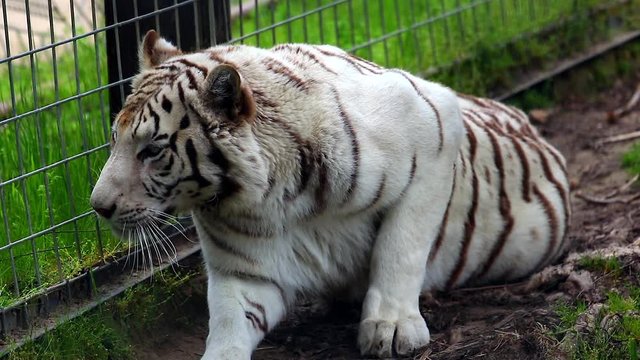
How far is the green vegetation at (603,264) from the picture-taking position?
434 centimetres

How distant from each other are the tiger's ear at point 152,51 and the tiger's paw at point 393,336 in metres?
1.04

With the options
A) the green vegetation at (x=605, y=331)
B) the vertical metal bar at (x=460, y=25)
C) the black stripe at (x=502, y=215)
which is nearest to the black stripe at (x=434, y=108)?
the black stripe at (x=502, y=215)

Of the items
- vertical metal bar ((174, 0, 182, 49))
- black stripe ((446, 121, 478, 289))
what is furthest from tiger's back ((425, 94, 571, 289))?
vertical metal bar ((174, 0, 182, 49))

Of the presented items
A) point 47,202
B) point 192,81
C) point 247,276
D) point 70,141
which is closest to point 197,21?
point 70,141

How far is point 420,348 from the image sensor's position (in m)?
3.94

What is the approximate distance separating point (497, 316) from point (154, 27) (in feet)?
5.20

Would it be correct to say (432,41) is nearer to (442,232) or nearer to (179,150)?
(442,232)

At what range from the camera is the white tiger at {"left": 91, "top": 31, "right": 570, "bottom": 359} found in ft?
11.8

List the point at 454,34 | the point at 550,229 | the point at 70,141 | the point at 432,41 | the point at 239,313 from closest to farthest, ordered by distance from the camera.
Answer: the point at 239,313
the point at 550,229
the point at 70,141
the point at 432,41
the point at 454,34

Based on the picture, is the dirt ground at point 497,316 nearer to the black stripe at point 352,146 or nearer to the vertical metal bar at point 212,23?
the black stripe at point 352,146

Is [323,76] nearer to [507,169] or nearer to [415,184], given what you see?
[415,184]

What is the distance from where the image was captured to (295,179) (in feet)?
12.2

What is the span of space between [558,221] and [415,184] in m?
0.93

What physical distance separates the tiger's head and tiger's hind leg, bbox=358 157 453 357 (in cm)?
58
